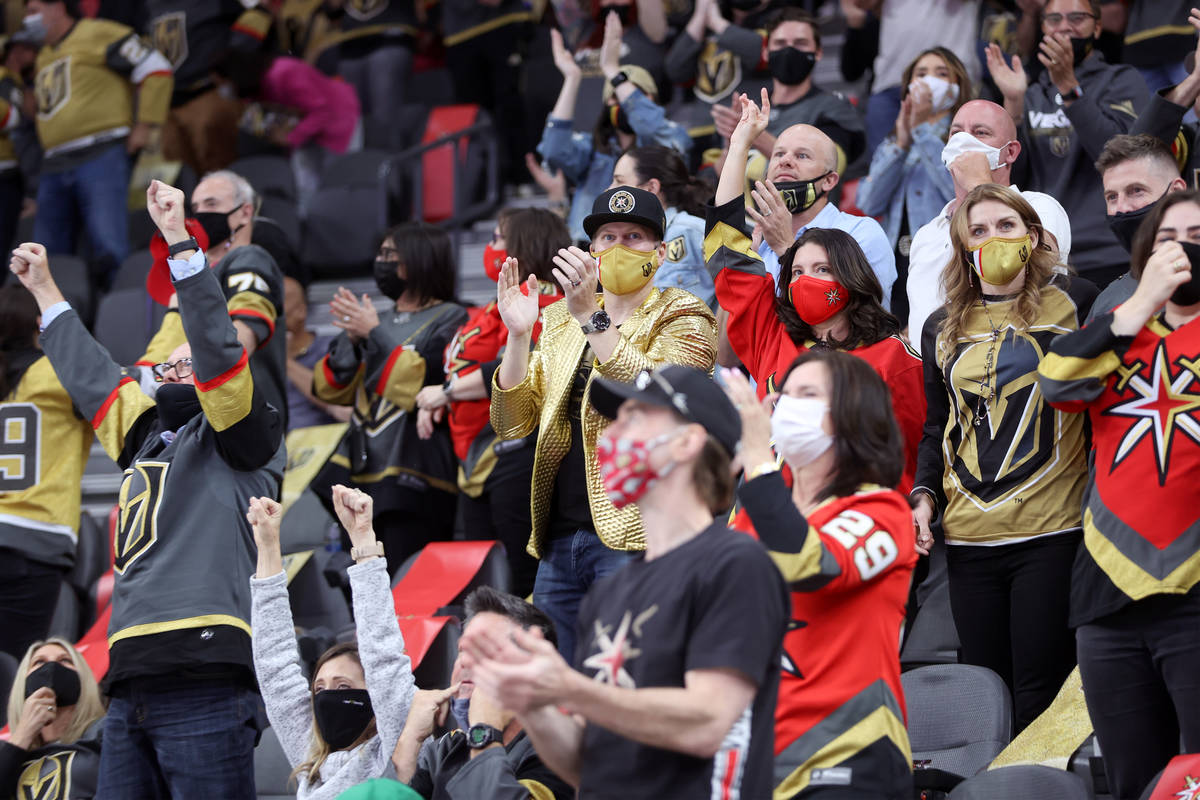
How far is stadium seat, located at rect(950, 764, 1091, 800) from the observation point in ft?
11.7

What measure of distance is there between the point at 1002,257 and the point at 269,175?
6340mm

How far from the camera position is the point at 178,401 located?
4.56 meters

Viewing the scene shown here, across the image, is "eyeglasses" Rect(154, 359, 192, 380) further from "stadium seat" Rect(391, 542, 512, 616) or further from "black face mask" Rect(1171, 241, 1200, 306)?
"black face mask" Rect(1171, 241, 1200, 306)

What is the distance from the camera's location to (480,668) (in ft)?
8.13

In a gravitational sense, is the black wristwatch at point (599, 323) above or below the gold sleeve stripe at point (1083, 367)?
below

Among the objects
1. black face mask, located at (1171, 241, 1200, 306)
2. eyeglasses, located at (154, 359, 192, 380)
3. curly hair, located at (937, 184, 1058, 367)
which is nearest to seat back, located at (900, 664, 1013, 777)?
curly hair, located at (937, 184, 1058, 367)

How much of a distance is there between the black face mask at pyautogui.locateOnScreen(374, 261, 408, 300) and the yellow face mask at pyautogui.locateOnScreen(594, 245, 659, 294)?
1903 mm

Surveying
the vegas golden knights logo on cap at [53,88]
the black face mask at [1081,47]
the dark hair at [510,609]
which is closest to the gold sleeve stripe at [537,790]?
the dark hair at [510,609]

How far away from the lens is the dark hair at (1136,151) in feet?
14.6

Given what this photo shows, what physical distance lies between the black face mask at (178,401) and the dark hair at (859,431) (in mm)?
2225

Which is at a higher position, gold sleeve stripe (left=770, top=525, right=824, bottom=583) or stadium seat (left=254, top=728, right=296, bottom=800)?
gold sleeve stripe (left=770, top=525, right=824, bottom=583)

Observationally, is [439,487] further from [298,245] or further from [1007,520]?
[298,245]

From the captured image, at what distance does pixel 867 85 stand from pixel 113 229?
4609 millimetres

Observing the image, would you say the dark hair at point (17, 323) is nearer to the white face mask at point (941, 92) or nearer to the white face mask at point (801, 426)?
the white face mask at point (941, 92)
